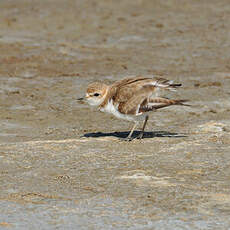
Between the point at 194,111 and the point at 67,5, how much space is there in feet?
30.6

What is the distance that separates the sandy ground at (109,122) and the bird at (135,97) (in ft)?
1.36

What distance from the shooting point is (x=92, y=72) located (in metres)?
12.7

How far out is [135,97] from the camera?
7.66 m

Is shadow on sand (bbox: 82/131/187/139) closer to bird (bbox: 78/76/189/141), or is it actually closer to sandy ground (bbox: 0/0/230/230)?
sandy ground (bbox: 0/0/230/230)

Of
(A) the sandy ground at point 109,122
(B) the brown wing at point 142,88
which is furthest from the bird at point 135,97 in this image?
(A) the sandy ground at point 109,122

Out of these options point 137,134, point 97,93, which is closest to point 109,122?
point 137,134

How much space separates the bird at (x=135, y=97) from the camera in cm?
764

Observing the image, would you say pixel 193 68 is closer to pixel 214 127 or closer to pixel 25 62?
pixel 25 62

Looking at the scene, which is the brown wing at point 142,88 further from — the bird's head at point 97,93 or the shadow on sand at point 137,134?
the shadow on sand at point 137,134

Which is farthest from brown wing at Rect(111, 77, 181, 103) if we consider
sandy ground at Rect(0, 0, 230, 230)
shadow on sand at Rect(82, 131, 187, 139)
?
shadow on sand at Rect(82, 131, 187, 139)

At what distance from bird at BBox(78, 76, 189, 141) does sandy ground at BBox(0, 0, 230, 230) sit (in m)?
0.41

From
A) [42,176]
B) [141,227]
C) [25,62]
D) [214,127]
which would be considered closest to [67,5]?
[25,62]

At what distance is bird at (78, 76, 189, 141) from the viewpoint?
7.64m

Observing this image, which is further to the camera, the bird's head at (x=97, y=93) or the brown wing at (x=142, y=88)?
the bird's head at (x=97, y=93)
